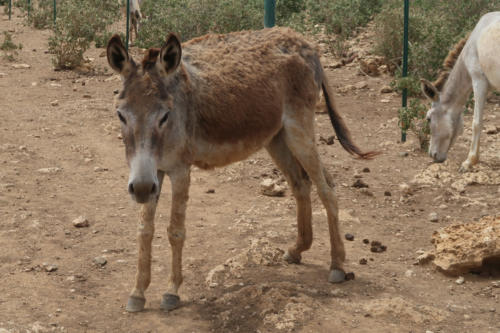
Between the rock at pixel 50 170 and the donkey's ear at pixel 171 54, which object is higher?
the donkey's ear at pixel 171 54

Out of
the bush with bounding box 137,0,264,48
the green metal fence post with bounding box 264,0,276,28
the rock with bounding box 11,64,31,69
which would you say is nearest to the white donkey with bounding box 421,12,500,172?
the green metal fence post with bounding box 264,0,276,28

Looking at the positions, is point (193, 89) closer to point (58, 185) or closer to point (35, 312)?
point (35, 312)

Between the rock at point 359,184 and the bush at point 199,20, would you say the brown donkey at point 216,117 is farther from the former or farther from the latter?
the bush at point 199,20

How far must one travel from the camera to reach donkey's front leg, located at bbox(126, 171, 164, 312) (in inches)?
179

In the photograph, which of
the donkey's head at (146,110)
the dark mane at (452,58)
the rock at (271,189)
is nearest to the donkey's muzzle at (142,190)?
the donkey's head at (146,110)

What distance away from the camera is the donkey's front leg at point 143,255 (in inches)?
179

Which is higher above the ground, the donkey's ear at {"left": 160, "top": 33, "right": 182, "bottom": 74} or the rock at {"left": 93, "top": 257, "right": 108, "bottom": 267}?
the donkey's ear at {"left": 160, "top": 33, "right": 182, "bottom": 74}

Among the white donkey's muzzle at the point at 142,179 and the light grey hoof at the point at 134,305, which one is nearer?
the white donkey's muzzle at the point at 142,179

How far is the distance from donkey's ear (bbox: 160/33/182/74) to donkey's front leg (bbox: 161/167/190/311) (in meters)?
0.73

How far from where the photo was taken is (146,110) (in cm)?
408

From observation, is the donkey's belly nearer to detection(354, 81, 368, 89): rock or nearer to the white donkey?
the white donkey

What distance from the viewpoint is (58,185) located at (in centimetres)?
715

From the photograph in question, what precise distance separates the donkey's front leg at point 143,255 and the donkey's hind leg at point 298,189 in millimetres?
1241

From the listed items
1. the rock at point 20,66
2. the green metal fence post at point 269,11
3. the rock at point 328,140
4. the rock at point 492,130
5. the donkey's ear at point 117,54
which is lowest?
the rock at point 328,140
